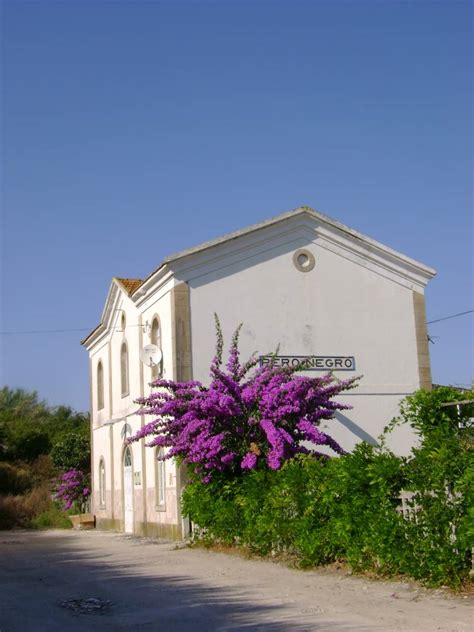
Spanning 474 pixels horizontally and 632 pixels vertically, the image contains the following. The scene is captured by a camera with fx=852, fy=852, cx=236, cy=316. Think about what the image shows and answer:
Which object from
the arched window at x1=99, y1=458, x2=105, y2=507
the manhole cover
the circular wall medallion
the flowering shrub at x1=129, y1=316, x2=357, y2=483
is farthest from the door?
the manhole cover

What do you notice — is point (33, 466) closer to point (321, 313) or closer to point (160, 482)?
point (160, 482)

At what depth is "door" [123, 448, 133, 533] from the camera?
2666cm

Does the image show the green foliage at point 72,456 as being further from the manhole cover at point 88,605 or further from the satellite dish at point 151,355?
the manhole cover at point 88,605

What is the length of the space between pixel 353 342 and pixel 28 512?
1696 centimetres

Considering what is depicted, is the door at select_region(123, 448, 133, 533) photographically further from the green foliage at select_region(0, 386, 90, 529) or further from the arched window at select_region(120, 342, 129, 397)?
the green foliage at select_region(0, 386, 90, 529)

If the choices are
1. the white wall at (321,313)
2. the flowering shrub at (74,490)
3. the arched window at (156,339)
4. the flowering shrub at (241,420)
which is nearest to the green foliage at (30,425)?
the flowering shrub at (74,490)

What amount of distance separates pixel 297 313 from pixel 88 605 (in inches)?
529

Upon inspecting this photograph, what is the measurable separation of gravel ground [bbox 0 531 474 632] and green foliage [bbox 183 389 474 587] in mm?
386

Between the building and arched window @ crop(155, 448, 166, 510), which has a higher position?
the building

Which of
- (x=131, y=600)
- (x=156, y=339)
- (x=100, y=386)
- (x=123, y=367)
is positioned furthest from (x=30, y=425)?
(x=131, y=600)

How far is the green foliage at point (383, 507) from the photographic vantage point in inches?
412

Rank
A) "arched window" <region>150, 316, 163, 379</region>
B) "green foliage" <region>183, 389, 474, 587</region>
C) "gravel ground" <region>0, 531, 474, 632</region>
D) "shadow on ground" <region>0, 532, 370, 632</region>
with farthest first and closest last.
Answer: "arched window" <region>150, 316, 163, 379</region> < "green foliage" <region>183, 389, 474, 587</region> < "shadow on ground" <region>0, 532, 370, 632</region> < "gravel ground" <region>0, 531, 474, 632</region>

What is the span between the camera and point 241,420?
17891 mm

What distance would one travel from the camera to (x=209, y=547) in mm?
18016
